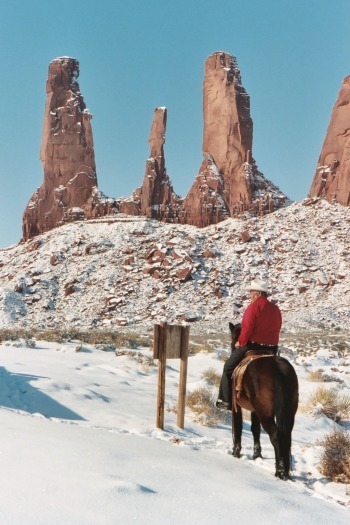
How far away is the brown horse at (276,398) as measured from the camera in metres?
5.47

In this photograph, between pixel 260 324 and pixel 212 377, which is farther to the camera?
pixel 212 377

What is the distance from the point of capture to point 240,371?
6211 millimetres

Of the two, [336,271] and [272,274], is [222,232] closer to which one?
[272,274]

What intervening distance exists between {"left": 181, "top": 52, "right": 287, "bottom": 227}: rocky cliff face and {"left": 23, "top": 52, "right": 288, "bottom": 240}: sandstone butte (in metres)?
0.12

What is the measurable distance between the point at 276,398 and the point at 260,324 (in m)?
1.13

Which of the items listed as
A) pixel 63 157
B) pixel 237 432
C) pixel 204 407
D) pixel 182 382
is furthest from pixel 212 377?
pixel 63 157

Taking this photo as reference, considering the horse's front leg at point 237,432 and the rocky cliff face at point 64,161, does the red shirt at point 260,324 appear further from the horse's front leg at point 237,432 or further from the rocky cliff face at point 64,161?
the rocky cliff face at point 64,161

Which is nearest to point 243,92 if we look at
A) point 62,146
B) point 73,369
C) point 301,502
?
point 62,146

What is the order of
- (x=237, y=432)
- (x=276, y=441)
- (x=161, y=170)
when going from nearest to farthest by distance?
(x=276, y=441)
(x=237, y=432)
(x=161, y=170)

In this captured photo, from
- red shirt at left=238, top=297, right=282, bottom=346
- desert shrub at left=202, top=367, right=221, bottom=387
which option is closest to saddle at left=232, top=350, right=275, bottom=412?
red shirt at left=238, top=297, right=282, bottom=346

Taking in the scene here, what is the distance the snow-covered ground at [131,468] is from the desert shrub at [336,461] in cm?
15

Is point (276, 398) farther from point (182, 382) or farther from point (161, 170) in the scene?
point (161, 170)

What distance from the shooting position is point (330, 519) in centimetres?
376

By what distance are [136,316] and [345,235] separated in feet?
76.6
